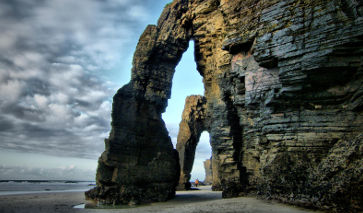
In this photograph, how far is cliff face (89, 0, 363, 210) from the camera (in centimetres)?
1038

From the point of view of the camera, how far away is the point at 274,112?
13.2 metres

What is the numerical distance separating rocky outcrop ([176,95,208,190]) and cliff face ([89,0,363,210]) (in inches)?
653

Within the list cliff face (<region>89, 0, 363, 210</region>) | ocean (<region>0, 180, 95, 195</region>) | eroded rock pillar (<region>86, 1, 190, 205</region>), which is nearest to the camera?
cliff face (<region>89, 0, 363, 210</region>)

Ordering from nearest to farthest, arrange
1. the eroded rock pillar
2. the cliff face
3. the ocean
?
the cliff face, the eroded rock pillar, the ocean

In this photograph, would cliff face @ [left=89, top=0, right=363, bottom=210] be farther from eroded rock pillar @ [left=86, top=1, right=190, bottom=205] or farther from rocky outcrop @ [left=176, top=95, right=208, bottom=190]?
rocky outcrop @ [left=176, top=95, right=208, bottom=190]

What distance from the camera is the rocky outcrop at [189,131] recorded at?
40.7 meters

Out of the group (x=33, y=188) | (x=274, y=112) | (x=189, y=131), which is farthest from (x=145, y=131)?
(x=33, y=188)

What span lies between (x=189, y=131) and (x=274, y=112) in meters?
30.0

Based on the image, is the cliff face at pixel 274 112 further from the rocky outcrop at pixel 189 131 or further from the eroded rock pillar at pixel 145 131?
the rocky outcrop at pixel 189 131

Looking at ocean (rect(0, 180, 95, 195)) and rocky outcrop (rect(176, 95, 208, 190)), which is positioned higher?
rocky outcrop (rect(176, 95, 208, 190))

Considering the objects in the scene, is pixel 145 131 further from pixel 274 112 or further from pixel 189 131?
pixel 189 131

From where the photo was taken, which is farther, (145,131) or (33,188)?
(33,188)

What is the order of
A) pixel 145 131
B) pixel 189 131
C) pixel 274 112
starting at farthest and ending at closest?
pixel 189 131, pixel 145 131, pixel 274 112

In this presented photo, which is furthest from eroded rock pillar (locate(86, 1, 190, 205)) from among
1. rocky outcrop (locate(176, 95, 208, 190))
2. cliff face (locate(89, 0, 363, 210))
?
rocky outcrop (locate(176, 95, 208, 190))
